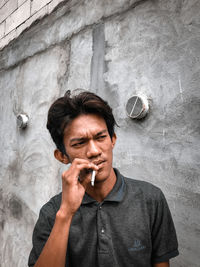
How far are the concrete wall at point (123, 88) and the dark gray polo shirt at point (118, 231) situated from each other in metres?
0.32

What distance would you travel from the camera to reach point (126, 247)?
1229 mm

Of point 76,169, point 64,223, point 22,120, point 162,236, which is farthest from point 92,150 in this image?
point 22,120

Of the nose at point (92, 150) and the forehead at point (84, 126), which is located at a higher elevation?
the forehead at point (84, 126)

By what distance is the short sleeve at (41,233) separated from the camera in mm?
1266

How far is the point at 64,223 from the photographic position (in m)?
1.10

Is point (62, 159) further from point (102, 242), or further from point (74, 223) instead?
point (102, 242)

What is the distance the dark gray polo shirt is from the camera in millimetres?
1226

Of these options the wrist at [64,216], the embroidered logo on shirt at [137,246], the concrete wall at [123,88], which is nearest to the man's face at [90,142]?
the wrist at [64,216]

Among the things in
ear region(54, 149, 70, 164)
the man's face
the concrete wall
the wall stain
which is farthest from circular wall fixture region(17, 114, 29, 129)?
the man's face

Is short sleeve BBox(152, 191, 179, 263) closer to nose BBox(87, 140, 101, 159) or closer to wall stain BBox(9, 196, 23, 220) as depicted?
nose BBox(87, 140, 101, 159)

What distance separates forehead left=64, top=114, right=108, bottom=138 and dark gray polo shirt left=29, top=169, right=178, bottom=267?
0.36 meters

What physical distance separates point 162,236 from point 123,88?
3.61 ft

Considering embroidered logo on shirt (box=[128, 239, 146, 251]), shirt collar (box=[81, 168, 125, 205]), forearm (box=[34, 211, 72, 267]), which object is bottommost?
embroidered logo on shirt (box=[128, 239, 146, 251])

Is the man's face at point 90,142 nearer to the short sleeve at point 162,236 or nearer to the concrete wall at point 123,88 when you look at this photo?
the short sleeve at point 162,236
